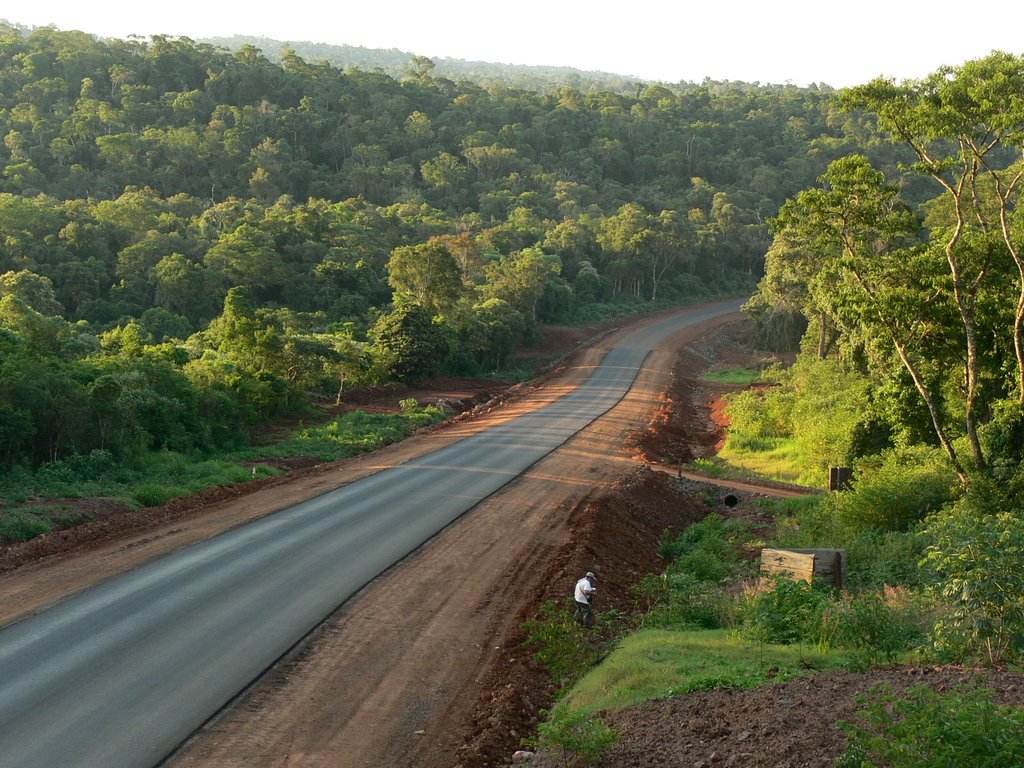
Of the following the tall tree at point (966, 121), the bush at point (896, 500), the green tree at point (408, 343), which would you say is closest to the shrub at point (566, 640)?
the bush at point (896, 500)

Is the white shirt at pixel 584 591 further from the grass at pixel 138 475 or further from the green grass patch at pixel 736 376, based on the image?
the green grass patch at pixel 736 376

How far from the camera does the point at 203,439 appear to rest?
2984cm

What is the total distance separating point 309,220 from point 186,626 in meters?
60.6

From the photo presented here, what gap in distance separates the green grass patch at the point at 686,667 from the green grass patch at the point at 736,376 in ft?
145

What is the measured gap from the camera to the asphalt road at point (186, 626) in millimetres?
10734

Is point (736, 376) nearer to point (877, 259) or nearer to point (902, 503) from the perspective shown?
point (902, 503)

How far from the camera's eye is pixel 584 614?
15.1m

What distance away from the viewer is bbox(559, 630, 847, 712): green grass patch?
10.6m

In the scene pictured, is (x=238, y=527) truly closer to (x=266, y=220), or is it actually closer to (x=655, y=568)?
(x=655, y=568)

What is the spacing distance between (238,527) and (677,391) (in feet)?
120

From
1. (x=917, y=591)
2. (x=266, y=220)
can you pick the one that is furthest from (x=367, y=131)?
(x=917, y=591)

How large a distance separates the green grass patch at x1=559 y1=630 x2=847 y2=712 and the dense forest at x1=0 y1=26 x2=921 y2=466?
17457 mm

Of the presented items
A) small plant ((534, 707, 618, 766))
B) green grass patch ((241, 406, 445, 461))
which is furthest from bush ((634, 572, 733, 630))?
green grass patch ((241, 406, 445, 461))

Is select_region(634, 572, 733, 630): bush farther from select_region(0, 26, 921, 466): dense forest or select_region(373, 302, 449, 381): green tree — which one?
select_region(373, 302, 449, 381): green tree
